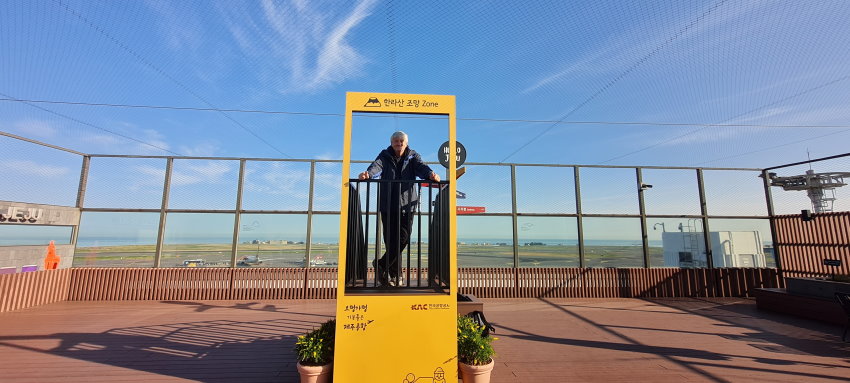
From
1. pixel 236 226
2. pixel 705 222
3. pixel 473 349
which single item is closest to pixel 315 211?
pixel 236 226

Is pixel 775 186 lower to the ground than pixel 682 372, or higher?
higher

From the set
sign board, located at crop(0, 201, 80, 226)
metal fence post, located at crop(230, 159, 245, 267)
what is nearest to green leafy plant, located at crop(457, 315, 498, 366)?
metal fence post, located at crop(230, 159, 245, 267)

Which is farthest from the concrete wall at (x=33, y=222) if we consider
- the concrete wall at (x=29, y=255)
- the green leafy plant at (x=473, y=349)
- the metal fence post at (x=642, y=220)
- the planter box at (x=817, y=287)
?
the planter box at (x=817, y=287)

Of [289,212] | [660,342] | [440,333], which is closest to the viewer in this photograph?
[440,333]

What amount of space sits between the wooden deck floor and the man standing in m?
1.69

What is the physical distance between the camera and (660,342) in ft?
14.0

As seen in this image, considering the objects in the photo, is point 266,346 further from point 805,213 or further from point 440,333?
point 805,213

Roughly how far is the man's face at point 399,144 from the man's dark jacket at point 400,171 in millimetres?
47

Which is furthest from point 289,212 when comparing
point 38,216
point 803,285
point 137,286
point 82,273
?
point 803,285

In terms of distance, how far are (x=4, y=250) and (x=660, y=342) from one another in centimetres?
1306

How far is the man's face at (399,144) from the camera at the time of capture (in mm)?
3047

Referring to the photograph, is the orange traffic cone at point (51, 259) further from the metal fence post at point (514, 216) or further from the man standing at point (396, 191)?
the metal fence post at point (514, 216)

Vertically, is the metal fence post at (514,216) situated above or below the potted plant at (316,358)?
above

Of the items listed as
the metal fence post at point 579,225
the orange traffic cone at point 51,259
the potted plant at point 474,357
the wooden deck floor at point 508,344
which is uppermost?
the metal fence post at point 579,225
